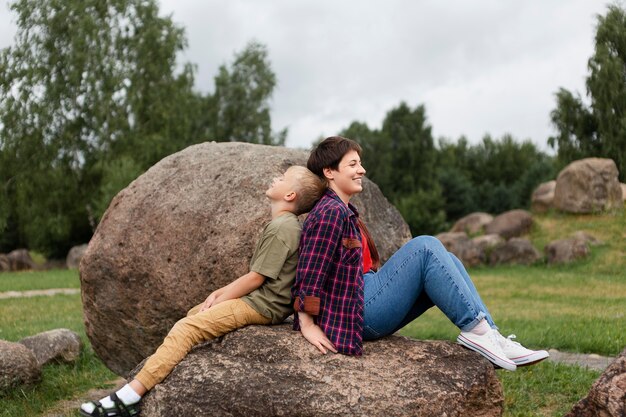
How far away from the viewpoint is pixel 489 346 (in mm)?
4875

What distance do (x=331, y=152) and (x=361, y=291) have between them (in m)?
0.91

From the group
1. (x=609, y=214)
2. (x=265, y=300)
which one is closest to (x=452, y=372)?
(x=265, y=300)

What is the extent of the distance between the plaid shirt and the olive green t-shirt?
16cm

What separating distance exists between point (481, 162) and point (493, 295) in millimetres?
37776

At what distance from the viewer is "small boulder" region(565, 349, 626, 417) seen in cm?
479

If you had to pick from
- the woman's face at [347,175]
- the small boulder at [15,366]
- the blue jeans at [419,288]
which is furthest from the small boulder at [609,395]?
the small boulder at [15,366]

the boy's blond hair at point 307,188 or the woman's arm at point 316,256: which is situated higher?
the boy's blond hair at point 307,188

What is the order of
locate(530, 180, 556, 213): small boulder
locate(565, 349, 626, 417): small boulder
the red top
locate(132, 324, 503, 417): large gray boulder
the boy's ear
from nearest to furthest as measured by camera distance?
1. locate(132, 324, 503, 417): large gray boulder
2. locate(565, 349, 626, 417): small boulder
3. the boy's ear
4. the red top
5. locate(530, 180, 556, 213): small boulder

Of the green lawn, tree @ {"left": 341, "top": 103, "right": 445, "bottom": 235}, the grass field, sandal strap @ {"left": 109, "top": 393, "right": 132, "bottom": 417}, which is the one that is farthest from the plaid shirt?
tree @ {"left": 341, "top": 103, "right": 445, "bottom": 235}

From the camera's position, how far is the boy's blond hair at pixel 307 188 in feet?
17.0

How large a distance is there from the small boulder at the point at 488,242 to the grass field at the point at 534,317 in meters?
1.18

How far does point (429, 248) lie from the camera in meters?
4.84

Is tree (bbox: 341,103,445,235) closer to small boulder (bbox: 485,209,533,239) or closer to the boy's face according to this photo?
small boulder (bbox: 485,209,533,239)

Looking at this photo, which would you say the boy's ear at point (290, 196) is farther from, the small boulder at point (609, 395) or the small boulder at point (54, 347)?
the small boulder at point (54, 347)
